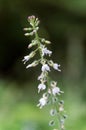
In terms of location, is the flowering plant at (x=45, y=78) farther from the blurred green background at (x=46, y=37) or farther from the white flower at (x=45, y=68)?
the blurred green background at (x=46, y=37)

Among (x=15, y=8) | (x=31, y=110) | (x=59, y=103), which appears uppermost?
(x=15, y=8)

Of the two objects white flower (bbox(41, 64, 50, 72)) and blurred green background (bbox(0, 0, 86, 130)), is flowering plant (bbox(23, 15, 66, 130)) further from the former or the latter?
blurred green background (bbox(0, 0, 86, 130))

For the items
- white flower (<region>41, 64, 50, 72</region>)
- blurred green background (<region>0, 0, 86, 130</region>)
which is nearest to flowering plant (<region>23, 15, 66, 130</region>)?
white flower (<region>41, 64, 50, 72</region>)

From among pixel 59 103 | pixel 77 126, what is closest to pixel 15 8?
pixel 77 126

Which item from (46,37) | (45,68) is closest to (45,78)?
(45,68)

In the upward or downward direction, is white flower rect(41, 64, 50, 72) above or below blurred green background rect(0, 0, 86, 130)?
below

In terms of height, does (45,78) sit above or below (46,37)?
below

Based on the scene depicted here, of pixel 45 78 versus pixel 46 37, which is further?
pixel 46 37

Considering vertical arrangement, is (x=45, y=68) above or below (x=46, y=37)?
below

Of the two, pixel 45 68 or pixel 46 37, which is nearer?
pixel 45 68

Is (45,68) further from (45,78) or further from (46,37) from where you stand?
(46,37)

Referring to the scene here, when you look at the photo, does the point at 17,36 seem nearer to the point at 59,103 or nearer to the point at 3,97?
the point at 3,97
